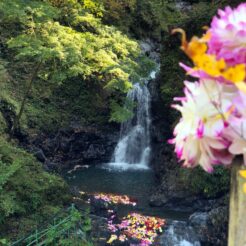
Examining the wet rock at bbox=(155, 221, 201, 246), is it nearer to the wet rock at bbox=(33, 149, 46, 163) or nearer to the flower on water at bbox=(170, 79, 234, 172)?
the wet rock at bbox=(33, 149, 46, 163)

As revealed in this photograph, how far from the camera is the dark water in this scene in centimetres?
972

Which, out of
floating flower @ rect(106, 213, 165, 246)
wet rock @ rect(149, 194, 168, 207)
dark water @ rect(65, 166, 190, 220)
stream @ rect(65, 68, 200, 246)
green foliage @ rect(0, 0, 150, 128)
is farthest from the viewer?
wet rock @ rect(149, 194, 168, 207)

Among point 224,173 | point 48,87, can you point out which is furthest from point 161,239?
point 48,87

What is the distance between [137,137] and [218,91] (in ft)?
47.2

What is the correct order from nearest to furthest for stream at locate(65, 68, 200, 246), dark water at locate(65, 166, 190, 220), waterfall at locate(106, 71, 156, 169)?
stream at locate(65, 68, 200, 246), dark water at locate(65, 166, 190, 220), waterfall at locate(106, 71, 156, 169)

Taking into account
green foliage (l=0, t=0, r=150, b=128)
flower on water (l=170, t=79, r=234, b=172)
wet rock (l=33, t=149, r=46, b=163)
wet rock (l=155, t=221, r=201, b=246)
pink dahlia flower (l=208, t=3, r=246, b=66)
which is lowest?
Result: wet rock (l=155, t=221, r=201, b=246)

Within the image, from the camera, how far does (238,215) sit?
96cm

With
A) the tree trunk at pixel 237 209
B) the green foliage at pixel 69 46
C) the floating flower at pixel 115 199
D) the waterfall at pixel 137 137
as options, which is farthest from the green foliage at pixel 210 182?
the tree trunk at pixel 237 209

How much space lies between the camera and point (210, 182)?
10.1 metres

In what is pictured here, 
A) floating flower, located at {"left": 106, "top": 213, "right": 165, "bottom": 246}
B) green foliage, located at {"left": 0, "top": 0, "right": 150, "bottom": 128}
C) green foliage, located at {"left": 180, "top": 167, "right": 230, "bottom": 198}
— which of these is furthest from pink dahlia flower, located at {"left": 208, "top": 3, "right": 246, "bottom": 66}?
green foliage, located at {"left": 180, "top": 167, "right": 230, "bottom": 198}

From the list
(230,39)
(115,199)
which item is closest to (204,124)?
(230,39)

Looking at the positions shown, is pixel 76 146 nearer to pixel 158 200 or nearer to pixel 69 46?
pixel 158 200

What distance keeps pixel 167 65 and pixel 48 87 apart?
178 inches

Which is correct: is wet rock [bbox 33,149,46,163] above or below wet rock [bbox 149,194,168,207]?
above
